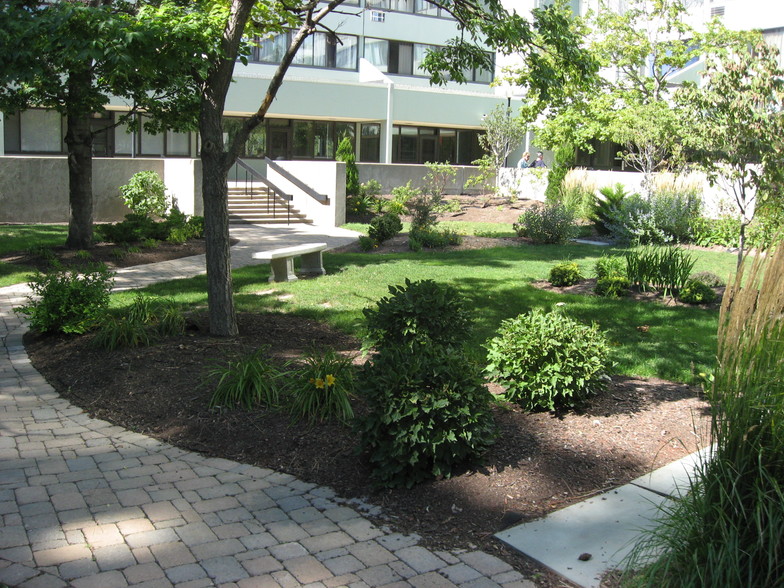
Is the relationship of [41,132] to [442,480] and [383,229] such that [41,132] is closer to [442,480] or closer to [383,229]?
[383,229]

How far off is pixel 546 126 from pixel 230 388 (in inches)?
901

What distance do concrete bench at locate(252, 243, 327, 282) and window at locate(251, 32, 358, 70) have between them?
22.0 metres

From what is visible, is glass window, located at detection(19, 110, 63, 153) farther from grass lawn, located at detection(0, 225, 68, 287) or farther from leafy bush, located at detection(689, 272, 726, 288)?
leafy bush, located at detection(689, 272, 726, 288)

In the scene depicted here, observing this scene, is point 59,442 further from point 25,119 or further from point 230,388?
point 25,119

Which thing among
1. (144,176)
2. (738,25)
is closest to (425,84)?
(738,25)

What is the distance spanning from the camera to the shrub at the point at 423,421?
4820mm

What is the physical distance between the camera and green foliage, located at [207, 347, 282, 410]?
6.23m

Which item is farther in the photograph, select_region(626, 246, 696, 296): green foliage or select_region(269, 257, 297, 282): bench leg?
select_region(269, 257, 297, 282): bench leg

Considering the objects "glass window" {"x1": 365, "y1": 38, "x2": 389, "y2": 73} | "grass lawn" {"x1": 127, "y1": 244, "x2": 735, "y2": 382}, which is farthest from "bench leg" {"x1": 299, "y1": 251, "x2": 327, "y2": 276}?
"glass window" {"x1": 365, "y1": 38, "x2": 389, "y2": 73}

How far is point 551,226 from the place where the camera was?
17797 millimetres

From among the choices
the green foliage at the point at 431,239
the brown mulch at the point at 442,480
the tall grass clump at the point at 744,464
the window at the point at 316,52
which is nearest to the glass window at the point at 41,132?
the window at the point at 316,52

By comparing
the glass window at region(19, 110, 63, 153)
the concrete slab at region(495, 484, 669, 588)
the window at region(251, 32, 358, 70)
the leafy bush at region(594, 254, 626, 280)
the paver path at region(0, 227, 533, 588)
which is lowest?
the paver path at region(0, 227, 533, 588)

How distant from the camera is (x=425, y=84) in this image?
37500mm

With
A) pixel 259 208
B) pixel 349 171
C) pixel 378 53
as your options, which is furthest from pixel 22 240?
pixel 378 53
